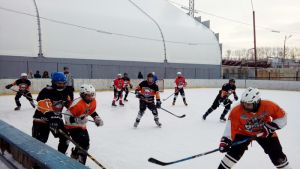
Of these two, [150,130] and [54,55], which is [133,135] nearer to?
[150,130]

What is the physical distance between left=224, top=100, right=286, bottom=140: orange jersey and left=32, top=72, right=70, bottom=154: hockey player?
206 centimetres

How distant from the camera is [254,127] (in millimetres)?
3559

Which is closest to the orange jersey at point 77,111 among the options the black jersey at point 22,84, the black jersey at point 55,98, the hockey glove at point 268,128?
the black jersey at point 55,98

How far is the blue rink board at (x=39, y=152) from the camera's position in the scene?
2.87 metres

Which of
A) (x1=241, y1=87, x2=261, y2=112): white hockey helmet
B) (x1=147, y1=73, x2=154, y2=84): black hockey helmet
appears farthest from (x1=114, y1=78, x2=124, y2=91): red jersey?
(x1=241, y1=87, x2=261, y2=112): white hockey helmet

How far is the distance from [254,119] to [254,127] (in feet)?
0.33

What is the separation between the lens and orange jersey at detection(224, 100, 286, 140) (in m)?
3.46

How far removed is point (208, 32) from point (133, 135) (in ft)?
85.7

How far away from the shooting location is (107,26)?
2311 centimetres

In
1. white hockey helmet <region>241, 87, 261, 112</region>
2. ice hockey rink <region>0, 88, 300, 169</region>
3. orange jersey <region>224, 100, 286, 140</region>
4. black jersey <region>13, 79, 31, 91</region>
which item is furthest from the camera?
black jersey <region>13, 79, 31, 91</region>

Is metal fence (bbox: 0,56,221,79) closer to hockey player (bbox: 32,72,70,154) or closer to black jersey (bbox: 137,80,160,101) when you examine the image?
black jersey (bbox: 137,80,160,101)

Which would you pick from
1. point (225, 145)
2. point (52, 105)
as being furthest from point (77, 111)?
point (225, 145)

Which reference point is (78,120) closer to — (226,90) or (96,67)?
(226,90)

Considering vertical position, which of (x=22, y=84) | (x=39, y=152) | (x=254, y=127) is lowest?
(x=39, y=152)
